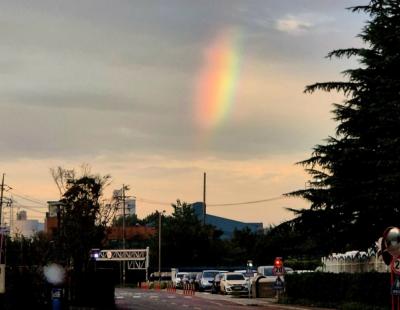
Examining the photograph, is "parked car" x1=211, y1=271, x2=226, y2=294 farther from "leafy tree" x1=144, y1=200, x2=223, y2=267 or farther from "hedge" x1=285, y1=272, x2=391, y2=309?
"leafy tree" x1=144, y1=200, x2=223, y2=267

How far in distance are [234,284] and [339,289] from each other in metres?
19.0

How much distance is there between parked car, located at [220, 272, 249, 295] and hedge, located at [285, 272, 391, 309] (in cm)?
1132

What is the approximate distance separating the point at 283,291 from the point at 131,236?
84.4 m

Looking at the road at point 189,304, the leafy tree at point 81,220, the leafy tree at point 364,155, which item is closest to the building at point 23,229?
the leafy tree at point 81,220

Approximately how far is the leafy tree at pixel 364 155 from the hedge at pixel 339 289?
6.35ft

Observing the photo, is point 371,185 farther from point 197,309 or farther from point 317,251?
point 197,309

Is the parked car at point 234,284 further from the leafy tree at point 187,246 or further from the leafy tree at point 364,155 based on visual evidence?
the leafy tree at point 187,246

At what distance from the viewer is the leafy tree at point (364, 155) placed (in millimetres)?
30516

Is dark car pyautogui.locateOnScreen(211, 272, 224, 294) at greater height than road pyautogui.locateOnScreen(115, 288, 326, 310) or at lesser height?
greater

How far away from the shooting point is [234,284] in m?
53.6

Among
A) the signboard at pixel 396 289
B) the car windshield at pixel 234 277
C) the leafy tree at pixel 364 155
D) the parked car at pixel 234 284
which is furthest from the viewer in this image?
the car windshield at pixel 234 277

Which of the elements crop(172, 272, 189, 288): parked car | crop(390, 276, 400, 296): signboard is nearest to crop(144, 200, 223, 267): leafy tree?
crop(172, 272, 189, 288): parked car

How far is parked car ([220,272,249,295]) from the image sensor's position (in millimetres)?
53156

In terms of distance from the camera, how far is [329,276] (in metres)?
36.6
